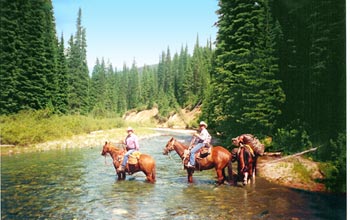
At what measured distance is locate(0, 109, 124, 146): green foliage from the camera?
1653 cm

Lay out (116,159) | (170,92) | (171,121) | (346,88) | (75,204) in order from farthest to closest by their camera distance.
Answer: (170,92), (171,121), (116,159), (75,204), (346,88)

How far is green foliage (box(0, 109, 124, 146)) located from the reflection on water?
1609mm

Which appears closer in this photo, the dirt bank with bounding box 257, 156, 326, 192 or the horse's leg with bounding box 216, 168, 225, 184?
the dirt bank with bounding box 257, 156, 326, 192

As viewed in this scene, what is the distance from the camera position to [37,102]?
1720cm

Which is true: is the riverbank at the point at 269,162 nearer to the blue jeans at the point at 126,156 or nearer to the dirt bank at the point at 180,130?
the dirt bank at the point at 180,130

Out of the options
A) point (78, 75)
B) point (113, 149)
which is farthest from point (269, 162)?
point (78, 75)

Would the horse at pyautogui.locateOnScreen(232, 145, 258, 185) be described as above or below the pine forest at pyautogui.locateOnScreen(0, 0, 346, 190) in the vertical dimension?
below

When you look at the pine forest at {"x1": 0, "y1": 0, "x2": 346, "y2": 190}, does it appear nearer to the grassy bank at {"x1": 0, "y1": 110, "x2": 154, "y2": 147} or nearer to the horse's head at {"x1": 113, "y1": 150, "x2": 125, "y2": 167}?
the grassy bank at {"x1": 0, "y1": 110, "x2": 154, "y2": 147}

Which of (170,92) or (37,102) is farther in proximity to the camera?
(170,92)

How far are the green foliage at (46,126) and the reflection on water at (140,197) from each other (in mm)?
1609

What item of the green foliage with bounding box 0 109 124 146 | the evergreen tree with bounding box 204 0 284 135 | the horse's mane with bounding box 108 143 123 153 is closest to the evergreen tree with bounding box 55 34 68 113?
the green foliage with bounding box 0 109 124 146

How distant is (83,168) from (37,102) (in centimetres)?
434

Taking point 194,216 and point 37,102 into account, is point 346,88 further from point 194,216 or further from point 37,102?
point 37,102

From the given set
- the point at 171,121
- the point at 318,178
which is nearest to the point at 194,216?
the point at 318,178
